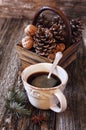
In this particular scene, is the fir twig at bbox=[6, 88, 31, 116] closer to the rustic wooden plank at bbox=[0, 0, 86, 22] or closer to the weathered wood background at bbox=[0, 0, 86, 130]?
the weathered wood background at bbox=[0, 0, 86, 130]

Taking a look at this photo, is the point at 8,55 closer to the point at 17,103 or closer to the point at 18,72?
the point at 18,72

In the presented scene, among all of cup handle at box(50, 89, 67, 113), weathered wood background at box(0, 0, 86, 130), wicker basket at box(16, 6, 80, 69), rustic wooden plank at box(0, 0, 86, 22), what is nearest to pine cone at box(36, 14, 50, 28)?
wicker basket at box(16, 6, 80, 69)

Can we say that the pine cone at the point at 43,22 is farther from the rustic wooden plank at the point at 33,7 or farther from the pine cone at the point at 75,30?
the rustic wooden plank at the point at 33,7

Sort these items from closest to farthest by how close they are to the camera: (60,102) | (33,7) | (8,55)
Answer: (60,102)
(8,55)
(33,7)

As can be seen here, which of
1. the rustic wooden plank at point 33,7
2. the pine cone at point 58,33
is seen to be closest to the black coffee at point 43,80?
the pine cone at point 58,33

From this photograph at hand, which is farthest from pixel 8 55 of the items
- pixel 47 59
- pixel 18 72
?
pixel 47 59
